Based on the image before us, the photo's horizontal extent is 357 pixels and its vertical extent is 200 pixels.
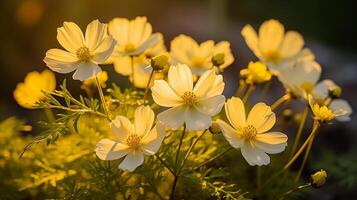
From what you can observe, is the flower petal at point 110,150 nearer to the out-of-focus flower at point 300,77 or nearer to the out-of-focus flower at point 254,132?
the out-of-focus flower at point 254,132

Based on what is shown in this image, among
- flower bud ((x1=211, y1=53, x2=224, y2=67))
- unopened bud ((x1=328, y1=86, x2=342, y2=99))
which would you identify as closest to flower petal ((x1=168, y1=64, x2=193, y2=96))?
flower bud ((x1=211, y1=53, x2=224, y2=67))

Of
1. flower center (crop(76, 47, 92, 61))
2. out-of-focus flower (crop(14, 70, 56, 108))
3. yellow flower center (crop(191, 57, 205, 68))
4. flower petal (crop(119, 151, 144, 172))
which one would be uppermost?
flower center (crop(76, 47, 92, 61))

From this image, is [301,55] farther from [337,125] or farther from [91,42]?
[337,125]

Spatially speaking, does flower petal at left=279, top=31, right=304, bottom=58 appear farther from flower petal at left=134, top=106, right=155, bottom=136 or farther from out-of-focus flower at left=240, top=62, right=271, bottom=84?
flower petal at left=134, top=106, right=155, bottom=136

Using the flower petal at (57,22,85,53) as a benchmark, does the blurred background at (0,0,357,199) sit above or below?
below

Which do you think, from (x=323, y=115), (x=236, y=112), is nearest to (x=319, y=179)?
(x=323, y=115)

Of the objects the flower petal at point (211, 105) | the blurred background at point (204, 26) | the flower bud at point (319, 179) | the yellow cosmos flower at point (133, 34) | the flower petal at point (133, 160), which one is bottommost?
the blurred background at point (204, 26)

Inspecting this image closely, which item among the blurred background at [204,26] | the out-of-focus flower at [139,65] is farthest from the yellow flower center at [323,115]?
the blurred background at [204,26]
